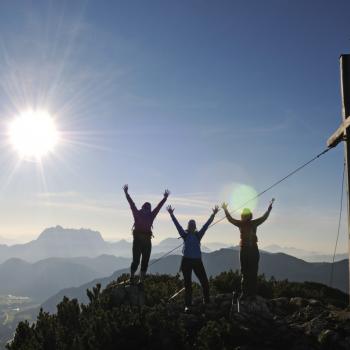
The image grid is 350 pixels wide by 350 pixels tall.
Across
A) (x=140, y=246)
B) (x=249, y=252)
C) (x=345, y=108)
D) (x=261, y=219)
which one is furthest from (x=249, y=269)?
(x=345, y=108)

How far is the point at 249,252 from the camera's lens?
10586 millimetres

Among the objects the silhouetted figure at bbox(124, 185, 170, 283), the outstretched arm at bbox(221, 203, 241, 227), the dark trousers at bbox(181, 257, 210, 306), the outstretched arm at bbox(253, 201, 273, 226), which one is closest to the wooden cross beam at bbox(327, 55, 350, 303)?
the outstretched arm at bbox(253, 201, 273, 226)

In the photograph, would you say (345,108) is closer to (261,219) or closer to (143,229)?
(261,219)

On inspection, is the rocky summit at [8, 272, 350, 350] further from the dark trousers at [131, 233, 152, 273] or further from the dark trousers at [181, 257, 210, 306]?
the dark trousers at [131, 233, 152, 273]

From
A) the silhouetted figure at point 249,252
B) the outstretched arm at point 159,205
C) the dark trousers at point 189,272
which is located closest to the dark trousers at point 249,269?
the silhouetted figure at point 249,252

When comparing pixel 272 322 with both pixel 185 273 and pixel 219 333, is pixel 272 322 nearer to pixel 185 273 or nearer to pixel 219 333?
pixel 219 333

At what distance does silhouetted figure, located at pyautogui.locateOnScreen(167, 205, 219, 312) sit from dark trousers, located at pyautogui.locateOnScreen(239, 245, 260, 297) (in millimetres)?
1032

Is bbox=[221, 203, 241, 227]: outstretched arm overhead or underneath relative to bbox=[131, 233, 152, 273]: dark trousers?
overhead

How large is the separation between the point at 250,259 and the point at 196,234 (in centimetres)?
161

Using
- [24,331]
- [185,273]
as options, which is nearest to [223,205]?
[185,273]

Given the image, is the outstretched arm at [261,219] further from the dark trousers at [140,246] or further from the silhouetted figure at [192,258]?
the dark trousers at [140,246]

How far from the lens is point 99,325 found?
9.43 metres

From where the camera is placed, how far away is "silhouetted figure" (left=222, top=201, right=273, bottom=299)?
1048 centimetres

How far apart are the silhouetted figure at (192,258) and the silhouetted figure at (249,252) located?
0.94m
